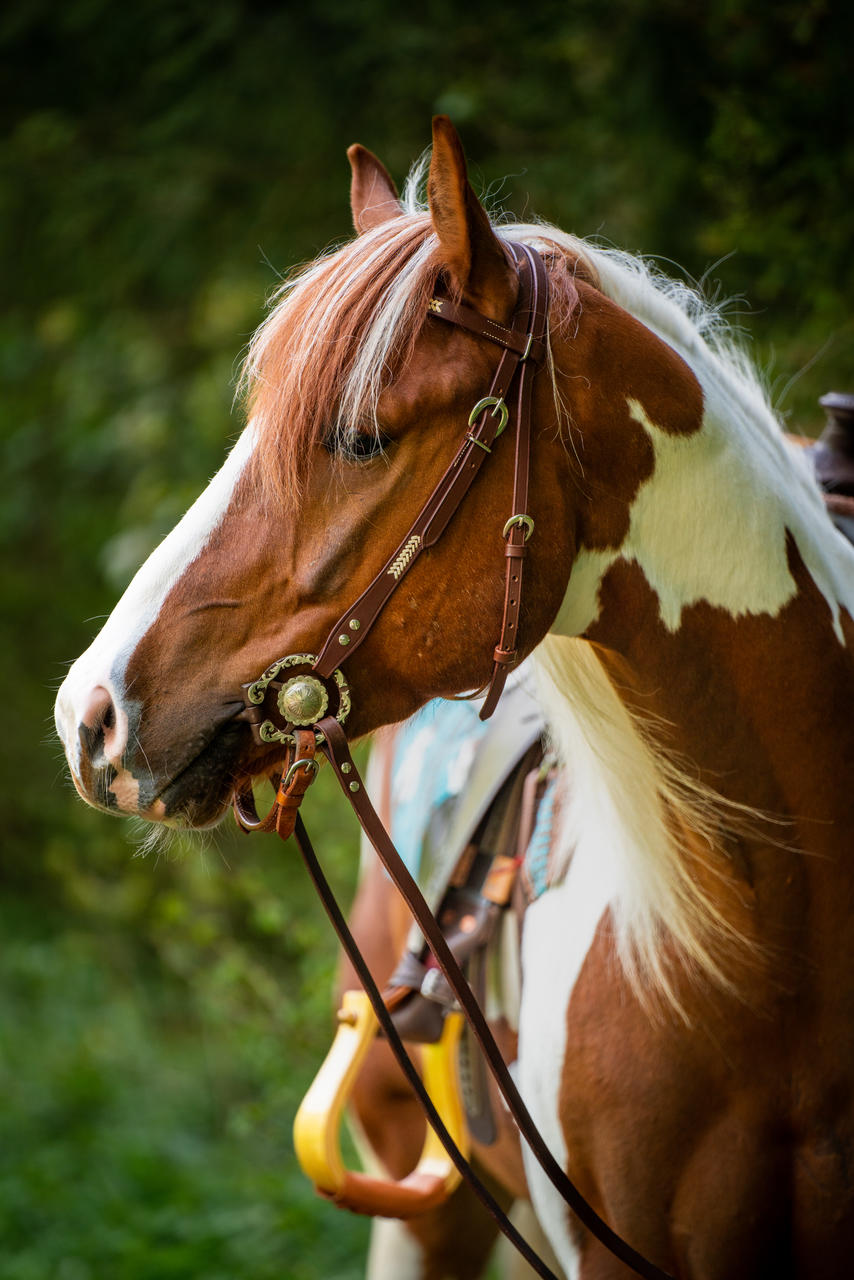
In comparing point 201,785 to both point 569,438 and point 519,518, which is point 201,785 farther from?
point 569,438

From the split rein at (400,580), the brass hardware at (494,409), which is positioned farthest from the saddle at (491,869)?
the brass hardware at (494,409)

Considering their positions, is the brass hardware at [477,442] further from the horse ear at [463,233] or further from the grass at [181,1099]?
the grass at [181,1099]

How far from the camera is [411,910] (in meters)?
1.57

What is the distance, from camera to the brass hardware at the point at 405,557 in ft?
4.52

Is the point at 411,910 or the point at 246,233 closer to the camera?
the point at 411,910

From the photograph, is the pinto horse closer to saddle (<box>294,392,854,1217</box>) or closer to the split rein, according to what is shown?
the split rein

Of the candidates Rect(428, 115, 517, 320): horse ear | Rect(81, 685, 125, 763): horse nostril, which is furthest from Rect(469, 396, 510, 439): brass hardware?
Rect(81, 685, 125, 763): horse nostril

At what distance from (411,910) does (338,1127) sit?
907mm

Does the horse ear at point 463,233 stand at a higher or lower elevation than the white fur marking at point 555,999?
higher

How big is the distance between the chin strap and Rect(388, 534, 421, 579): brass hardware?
200mm

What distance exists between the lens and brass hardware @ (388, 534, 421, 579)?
1379mm

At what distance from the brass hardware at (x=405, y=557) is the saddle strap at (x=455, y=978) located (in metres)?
0.23

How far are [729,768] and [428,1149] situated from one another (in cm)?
131

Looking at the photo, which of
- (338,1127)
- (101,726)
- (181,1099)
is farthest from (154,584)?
(181,1099)
